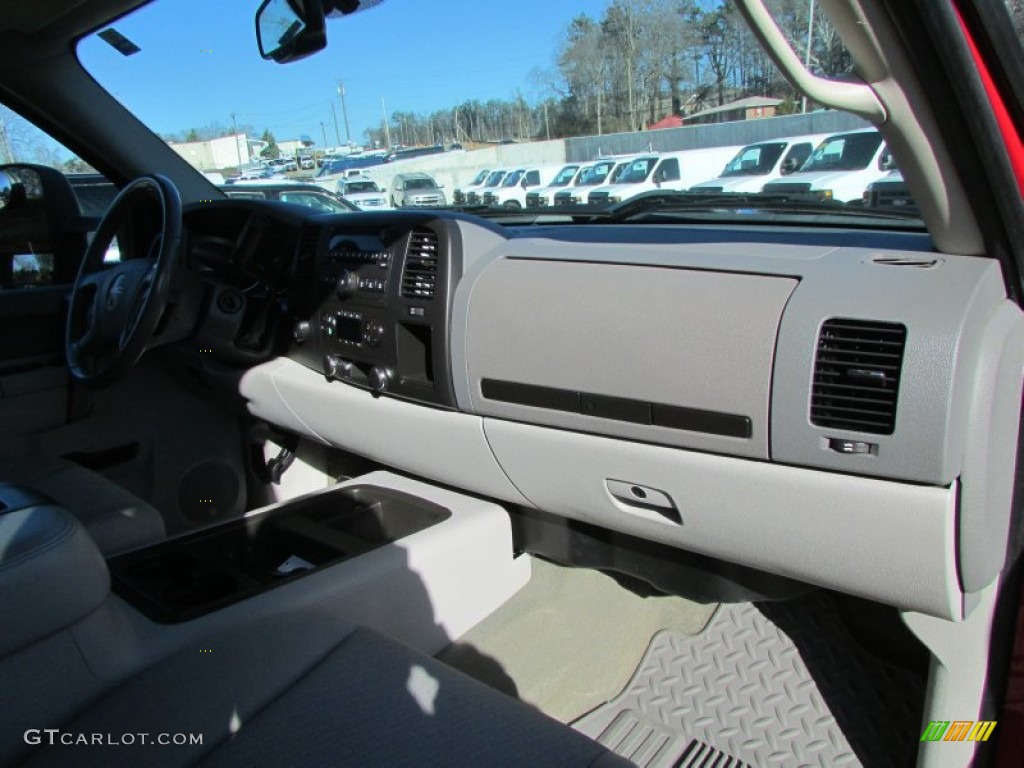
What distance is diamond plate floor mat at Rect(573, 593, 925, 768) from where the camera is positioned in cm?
193

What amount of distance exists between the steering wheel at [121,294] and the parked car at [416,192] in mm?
855

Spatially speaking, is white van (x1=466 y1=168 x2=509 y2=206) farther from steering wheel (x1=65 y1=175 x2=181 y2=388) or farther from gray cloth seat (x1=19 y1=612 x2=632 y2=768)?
gray cloth seat (x1=19 y1=612 x2=632 y2=768)

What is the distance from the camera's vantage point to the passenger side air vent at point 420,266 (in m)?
2.16

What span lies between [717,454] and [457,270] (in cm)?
84

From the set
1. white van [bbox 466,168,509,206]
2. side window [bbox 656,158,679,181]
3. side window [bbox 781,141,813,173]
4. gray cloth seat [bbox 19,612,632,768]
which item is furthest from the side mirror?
gray cloth seat [bbox 19,612,632,768]

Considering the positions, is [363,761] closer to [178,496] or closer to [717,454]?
[717,454]

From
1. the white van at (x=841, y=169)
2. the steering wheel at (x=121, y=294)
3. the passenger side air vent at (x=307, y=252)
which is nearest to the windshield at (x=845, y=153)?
the white van at (x=841, y=169)

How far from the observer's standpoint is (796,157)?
2115 millimetres

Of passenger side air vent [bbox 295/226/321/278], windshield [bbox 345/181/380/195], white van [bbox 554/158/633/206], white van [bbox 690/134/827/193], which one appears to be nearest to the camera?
white van [bbox 690/134/827/193]

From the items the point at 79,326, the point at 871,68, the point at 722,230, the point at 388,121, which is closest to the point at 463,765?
the point at 871,68

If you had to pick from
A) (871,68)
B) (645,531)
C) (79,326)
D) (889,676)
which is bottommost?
(889,676)

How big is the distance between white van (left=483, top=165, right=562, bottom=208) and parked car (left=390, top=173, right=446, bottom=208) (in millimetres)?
194

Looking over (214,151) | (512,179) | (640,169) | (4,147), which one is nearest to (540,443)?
(640,169)

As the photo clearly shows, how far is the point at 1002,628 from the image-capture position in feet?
5.34
